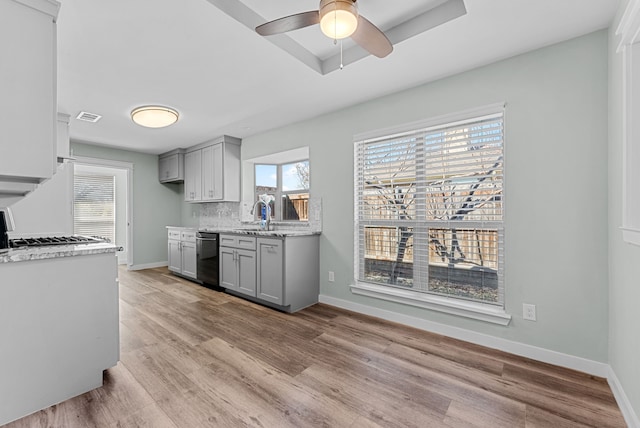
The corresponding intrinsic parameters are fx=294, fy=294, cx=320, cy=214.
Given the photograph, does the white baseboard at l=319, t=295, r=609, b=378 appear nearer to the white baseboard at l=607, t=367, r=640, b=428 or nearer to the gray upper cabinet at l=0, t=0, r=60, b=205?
the white baseboard at l=607, t=367, r=640, b=428

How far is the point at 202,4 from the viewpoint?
176 centimetres

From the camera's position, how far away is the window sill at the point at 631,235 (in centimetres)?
143

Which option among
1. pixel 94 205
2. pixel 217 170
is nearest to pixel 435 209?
pixel 217 170

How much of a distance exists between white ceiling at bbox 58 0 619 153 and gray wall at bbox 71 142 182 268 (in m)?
2.42

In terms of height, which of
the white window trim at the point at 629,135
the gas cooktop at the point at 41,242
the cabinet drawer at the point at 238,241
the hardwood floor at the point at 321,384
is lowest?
the hardwood floor at the point at 321,384

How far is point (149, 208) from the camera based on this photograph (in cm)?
596

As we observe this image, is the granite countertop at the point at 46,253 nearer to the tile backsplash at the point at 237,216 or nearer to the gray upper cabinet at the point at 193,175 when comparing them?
the tile backsplash at the point at 237,216

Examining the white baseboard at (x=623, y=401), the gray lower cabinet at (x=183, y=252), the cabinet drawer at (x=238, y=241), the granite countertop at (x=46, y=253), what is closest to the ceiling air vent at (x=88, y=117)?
the gray lower cabinet at (x=183, y=252)

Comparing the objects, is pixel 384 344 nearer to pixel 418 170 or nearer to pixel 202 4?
pixel 418 170

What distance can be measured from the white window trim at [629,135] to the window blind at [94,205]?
26.1 feet

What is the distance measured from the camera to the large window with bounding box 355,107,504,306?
2.49 m

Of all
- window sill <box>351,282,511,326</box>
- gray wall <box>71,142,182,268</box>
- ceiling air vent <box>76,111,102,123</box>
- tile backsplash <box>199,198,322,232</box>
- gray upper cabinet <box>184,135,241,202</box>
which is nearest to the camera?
window sill <box>351,282,511,326</box>

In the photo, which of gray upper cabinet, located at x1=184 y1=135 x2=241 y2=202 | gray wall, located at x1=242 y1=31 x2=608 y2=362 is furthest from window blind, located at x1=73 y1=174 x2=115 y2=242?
gray wall, located at x1=242 y1=31 x2=608 y2=362

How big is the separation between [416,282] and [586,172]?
62.2 inches
